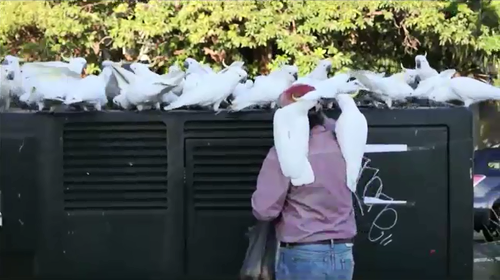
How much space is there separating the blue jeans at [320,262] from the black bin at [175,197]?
0.63 metres

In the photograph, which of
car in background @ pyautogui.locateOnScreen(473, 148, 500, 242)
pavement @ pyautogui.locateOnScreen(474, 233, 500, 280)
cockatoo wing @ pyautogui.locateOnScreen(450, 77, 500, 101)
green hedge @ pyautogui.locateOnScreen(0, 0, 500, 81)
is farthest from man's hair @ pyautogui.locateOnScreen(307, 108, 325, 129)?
green hedge @ pyautogui.locateOnScreen(0, 0, 500, 81)

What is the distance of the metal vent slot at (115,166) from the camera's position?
3.49m

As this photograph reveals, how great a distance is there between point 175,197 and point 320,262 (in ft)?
3.07

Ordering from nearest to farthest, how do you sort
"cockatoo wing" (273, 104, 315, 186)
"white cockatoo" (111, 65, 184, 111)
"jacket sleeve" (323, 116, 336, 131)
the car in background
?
1. "cockatoo wing" (273, 104, 315, 186)
2. "jacket sleeve" (323, 116, 336, 131)
3. "white cockatoo" (111, 65, 184, 111)
4. the car in background

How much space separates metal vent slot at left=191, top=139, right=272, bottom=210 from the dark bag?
17.4 inches

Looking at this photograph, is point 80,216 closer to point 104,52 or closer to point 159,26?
point 159,26

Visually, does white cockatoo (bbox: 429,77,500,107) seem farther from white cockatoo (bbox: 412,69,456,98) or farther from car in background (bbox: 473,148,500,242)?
car in background (bbox: 473,148,500,242)

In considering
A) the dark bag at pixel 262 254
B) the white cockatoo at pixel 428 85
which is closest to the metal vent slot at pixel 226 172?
the dark bag at pixel 262 254

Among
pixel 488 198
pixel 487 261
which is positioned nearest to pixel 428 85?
pixel 487 261

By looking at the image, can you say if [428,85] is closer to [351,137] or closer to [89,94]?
[351,137]

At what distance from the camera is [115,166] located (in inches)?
138

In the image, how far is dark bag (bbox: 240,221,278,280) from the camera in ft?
10.0

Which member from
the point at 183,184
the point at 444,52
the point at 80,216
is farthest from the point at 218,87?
the point at 444,52

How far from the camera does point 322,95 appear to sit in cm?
293
